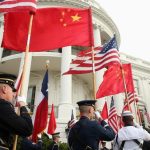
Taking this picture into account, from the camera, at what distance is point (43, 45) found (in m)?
6.48

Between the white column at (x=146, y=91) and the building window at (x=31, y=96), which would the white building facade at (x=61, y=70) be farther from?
the white column at (x=146, y=91)

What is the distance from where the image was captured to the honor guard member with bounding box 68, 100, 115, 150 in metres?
3.87

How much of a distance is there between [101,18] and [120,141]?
1889 centimetres

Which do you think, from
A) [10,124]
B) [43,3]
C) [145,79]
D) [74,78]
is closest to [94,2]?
[43,3]

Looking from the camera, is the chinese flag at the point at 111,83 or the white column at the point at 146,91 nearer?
the chinese flag at the point at 111,83

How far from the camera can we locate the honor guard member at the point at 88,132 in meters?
3.87

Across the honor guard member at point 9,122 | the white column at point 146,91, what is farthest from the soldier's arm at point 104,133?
the white column at point 146,91

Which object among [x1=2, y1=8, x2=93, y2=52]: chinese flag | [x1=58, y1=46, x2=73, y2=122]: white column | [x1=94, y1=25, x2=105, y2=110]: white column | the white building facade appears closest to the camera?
[x1=2, y1=8, x2=93, y2=52]: chinese flag

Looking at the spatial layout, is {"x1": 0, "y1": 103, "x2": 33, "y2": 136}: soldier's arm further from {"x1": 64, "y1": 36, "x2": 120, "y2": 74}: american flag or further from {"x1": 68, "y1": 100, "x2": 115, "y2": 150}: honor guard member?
{"x1": 64, "y1": 36, "x2": 120, "y2": 74}: american flag

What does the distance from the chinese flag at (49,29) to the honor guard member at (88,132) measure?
9.09 feet

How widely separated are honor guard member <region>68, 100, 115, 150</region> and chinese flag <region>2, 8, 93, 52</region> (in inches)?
109

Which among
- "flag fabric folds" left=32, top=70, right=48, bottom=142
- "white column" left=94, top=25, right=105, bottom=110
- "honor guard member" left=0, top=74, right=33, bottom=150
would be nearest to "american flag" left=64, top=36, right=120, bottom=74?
"flag fabric folds" left=32, top=70, right=48, bottom=142

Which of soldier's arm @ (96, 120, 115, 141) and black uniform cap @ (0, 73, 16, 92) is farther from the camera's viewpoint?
soldier's arm @ (96, 120, 115, 141)

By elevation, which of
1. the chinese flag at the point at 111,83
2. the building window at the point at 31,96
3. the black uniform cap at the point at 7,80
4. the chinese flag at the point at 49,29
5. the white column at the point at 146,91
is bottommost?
the black uniform cap at the point at 7,80
